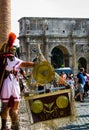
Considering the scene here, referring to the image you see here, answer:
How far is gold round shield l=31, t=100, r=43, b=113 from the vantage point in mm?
6855

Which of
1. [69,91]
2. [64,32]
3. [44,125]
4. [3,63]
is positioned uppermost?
[64,32]

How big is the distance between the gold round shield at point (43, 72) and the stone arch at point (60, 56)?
46444 millimetres

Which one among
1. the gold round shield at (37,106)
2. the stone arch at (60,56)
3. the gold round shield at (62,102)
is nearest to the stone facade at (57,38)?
the stone arch at (60,56)

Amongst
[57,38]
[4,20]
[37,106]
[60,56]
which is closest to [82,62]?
[60,56]

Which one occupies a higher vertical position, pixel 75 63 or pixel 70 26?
pixel 70 26

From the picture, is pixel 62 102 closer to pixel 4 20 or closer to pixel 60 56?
pixel 4 20

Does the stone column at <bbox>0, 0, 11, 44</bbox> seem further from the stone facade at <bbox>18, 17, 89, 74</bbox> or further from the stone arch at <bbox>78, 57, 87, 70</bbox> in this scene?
the stone arch at <bbox>78, 57, 87, 70</bbox>

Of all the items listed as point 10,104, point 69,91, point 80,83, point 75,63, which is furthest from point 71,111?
point 75,63

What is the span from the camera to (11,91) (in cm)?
660

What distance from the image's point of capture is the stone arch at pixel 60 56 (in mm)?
53781

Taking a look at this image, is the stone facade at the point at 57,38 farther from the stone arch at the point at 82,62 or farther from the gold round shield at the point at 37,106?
the gold round shield at the point at 37,106

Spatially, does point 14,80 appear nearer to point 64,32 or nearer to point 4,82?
point 4,82

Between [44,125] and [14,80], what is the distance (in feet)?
2.80

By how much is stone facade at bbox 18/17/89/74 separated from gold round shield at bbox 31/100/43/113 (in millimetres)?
44512
